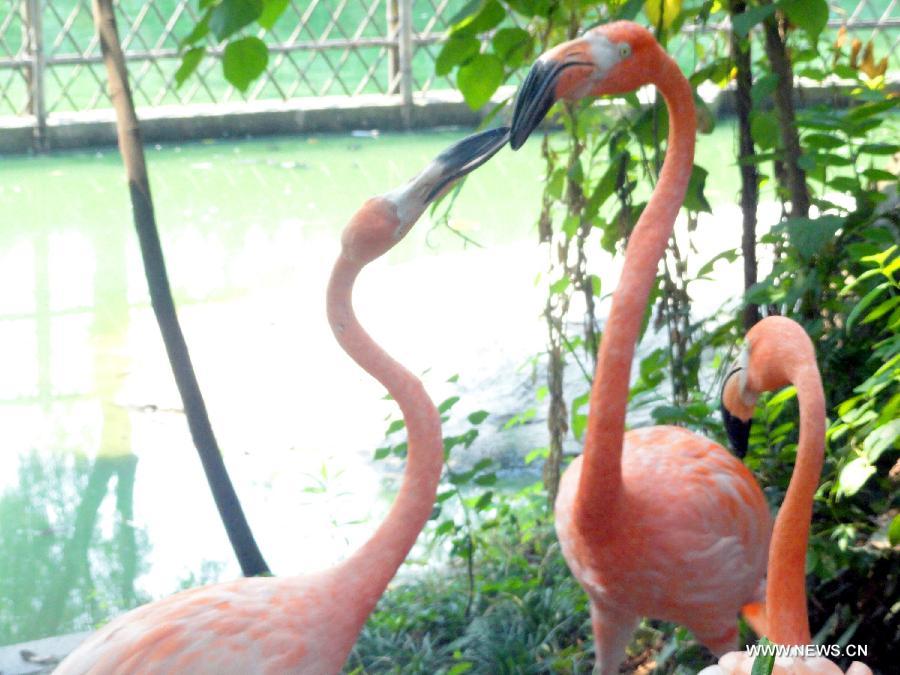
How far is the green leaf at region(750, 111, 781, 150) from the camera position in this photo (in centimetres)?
286

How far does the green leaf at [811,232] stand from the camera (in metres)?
2.32

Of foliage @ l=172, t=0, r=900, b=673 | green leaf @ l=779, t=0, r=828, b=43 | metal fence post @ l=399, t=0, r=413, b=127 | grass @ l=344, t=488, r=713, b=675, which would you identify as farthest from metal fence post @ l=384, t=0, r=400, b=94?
green leaf @ l=779, t=0, r=828, b=43

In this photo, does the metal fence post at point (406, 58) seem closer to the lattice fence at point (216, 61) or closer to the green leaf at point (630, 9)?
the lattice fence at point (216, 61)

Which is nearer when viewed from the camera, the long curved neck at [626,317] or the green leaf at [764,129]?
the long curved neck at [626,317]

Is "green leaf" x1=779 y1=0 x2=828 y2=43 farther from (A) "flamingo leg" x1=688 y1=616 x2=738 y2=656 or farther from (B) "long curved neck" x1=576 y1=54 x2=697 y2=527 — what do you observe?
(A) "flamingo leg" x1=688 y1=616 x2=738 y2=656

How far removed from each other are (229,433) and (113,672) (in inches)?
103

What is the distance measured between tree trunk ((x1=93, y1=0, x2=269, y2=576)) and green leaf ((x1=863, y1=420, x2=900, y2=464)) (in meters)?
1.56

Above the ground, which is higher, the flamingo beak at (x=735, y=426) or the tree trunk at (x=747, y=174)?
the tree trunk at (x=747, y=174)

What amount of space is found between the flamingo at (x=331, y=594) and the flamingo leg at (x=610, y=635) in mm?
590

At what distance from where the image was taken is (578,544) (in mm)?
2193

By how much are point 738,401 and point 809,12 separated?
76 centimetres

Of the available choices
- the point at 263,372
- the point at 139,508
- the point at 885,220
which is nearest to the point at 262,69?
the point at 885,220

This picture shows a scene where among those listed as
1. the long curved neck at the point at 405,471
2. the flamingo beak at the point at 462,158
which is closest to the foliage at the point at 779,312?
the flamingo beak at the point at 462,158

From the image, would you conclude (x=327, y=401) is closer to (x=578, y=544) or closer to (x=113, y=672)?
(x=578, y=544)
